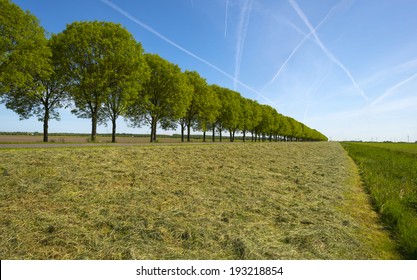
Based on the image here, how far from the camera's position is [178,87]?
4394 cm

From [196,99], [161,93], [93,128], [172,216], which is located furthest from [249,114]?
[172,216]

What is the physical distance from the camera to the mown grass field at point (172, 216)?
514cm

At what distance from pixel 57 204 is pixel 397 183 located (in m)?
15.7

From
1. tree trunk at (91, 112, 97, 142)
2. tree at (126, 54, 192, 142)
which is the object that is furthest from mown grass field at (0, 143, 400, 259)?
tree at (126, 54, 192, 142)

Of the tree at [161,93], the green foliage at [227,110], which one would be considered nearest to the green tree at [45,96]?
the tree at [161,93]

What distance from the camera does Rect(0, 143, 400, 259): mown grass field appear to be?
16.9 feet

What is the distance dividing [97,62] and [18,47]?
820 centimetres

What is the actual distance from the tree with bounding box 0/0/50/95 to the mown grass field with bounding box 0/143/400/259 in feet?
60.2

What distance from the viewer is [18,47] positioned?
26.4m

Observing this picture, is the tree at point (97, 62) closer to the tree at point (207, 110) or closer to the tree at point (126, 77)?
the tree at point (126, 77)

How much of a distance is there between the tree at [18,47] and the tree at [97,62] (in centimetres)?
319

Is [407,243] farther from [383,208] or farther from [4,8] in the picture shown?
[4,8]

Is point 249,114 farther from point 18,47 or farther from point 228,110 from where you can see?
point 18,47
